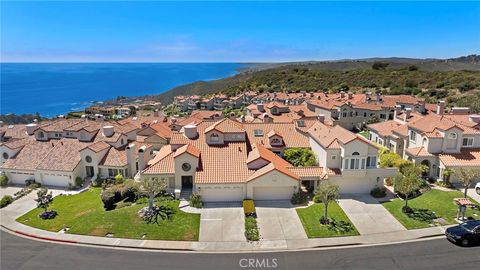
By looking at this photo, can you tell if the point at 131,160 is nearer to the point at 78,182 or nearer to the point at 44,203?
the point at 78,182

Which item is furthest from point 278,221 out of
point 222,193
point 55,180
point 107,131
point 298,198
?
point 55,180

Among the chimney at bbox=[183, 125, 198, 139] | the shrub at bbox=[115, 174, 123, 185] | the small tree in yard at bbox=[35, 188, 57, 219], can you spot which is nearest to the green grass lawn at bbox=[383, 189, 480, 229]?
the chimney at bbox=[183, 125, 198, 139]

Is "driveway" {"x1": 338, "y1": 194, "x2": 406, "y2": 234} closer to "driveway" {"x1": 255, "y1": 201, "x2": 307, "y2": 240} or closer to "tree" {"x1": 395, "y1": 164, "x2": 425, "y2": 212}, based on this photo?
"tree" {"x1": 395, "y1": 164, "x2": 425, "y2": 212}

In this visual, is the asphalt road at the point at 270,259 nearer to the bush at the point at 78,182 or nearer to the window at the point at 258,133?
the bush at the point at 78,182

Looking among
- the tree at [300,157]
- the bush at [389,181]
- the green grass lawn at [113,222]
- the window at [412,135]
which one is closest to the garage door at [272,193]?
the tree at [300,157]

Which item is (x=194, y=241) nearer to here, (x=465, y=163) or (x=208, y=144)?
(x=208, y=144)

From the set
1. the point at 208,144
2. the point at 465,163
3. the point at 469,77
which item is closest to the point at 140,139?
the point at 208,144

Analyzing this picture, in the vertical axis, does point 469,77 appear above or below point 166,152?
above
